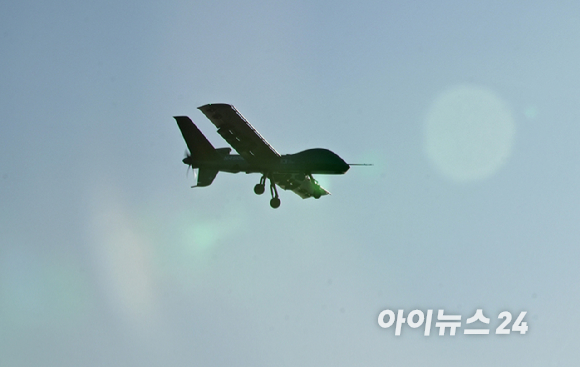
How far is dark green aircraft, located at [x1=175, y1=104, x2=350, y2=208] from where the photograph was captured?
39.6m

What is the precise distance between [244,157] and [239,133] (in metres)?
1.62

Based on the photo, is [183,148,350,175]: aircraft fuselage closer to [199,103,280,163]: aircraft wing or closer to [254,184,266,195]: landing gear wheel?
[199,103,280,163]: aircraft wing

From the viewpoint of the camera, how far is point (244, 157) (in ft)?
135

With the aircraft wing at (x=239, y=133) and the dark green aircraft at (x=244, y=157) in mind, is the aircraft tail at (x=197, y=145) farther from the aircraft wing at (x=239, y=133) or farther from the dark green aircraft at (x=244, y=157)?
the aircraft wing at (x=239, y=133)

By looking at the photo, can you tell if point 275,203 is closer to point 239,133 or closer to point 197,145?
point 239,133

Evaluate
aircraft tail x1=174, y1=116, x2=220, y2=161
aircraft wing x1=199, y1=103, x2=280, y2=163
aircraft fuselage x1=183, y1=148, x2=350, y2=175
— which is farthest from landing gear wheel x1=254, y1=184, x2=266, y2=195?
aircraft tail x1=174, y1=116, x2=220, y2=161

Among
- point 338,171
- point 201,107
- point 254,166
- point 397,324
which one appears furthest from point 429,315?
point 201,107

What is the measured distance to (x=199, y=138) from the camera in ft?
140

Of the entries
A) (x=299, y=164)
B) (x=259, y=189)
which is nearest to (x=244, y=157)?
(x=259, y=189)

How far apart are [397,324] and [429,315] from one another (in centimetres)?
168

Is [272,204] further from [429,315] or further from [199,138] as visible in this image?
[429,315]

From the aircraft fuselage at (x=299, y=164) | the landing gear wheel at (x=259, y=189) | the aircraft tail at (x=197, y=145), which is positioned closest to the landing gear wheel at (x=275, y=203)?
the landing gear wheel at (x=259, y=189)

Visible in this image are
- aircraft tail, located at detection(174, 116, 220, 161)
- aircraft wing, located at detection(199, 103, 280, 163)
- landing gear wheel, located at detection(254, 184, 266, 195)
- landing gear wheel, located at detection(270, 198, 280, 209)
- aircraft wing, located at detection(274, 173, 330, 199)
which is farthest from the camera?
aircraft wing, located at detection(274, 173, 330, 199)

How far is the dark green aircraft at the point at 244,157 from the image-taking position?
3959 cm
